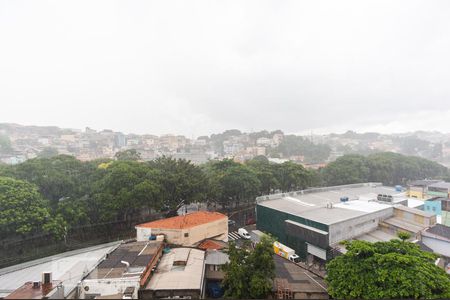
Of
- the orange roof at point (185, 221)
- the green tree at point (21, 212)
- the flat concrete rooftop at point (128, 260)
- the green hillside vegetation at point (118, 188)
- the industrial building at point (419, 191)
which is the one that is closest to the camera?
the flat concrete rooftop at point (128, 260)

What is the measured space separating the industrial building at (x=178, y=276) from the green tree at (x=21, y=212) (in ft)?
32.1

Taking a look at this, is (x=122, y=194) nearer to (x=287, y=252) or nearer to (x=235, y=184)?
(x=235, y=184)

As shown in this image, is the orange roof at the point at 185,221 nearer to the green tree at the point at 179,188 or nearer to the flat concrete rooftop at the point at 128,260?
the flat concrete rooftop at the point at 128,260

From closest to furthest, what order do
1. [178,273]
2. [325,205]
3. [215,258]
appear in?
1. [178,273]
2. [215,258]
3. [325,205]

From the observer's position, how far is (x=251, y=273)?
37.8ft

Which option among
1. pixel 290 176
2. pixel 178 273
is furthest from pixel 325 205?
pixel 178 273

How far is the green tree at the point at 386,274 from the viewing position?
32.6 feet

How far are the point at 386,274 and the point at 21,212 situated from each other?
21770 millimetres

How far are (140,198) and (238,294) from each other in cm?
1426

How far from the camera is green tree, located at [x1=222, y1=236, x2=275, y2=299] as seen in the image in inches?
440

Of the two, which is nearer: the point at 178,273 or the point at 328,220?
the point at 178,273

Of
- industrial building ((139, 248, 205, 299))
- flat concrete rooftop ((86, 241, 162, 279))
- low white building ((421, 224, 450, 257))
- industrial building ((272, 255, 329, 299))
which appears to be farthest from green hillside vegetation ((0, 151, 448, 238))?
low white building ((421, 224, 450, 257))

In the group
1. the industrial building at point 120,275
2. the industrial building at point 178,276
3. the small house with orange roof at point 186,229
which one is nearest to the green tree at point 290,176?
the small house with orange roof at point 186,229

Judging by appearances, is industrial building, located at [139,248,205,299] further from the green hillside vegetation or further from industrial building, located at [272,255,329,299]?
the green hillside vegetation
